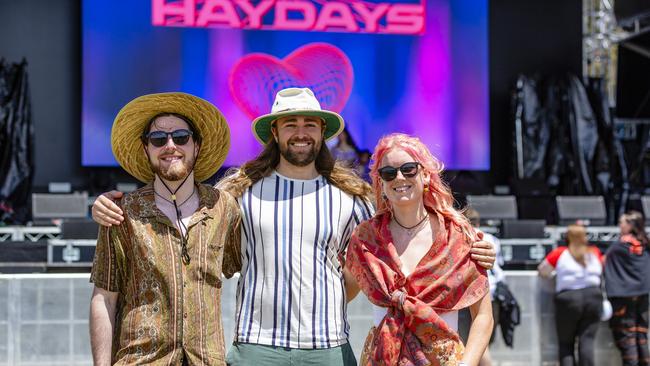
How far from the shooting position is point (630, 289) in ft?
20.7

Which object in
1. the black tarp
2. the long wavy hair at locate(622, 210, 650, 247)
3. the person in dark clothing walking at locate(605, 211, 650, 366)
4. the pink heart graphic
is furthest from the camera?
the black tarp

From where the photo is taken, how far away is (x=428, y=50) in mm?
12227

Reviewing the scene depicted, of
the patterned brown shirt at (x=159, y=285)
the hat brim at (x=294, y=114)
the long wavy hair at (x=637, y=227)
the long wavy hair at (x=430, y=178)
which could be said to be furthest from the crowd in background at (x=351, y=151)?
the patterned brown shirt at (x=159, y=285)

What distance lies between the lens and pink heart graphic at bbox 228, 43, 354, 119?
10.8 meters

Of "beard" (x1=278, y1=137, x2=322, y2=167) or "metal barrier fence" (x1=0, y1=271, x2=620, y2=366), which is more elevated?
"beard" (x1=278, y1=137, x2=322, y2=167)


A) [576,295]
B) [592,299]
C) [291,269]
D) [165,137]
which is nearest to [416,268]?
[291,269]

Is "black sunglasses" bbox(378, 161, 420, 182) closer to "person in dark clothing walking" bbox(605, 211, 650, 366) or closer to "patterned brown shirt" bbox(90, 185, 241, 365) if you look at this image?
"patterned brown shirt" bbox(90, 185, 241, 365)

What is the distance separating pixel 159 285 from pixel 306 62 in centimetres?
887

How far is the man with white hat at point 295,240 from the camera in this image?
2.88m

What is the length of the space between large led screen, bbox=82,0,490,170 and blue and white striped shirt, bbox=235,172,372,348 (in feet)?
25.4

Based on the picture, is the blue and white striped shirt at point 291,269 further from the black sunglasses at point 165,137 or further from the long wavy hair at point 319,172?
the black sunglasses at point 165,137

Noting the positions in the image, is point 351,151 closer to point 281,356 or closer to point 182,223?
point 281,356

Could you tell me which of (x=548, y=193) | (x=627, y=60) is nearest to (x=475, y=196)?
(x=548, y=193)

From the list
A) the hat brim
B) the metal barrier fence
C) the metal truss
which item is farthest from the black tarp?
the hat brim
